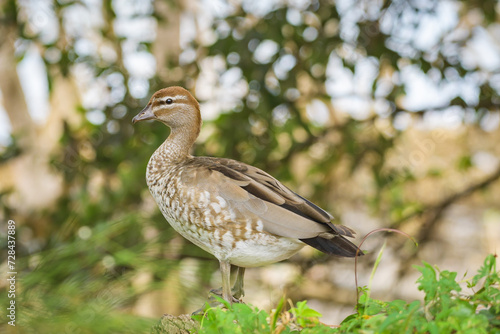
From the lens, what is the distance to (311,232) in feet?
5.97

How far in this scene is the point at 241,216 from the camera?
190 cm

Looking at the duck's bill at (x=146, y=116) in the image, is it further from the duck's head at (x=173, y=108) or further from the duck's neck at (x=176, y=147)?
the duck's neck at (x=176, y=147)

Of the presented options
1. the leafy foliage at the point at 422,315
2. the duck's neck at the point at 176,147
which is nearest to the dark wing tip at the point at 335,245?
the leafy foliage at the point at 422,315

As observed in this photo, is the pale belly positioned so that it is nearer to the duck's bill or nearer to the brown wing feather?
the brown wing feather

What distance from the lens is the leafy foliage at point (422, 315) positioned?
126 centimetres

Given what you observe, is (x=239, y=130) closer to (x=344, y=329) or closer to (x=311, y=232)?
(x=311, y=232)

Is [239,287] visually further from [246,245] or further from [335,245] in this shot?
[335,245]

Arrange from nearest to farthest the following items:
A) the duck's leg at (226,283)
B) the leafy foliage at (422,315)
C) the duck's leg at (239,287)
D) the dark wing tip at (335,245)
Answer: the leafy foliage at (422,315) → the dark wing tip at (335,245) → the duck's leg at (226,283) → the duck's leg at (239,287)

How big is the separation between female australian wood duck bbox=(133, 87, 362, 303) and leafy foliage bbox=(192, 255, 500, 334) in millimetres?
350

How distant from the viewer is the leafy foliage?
4.14 feet

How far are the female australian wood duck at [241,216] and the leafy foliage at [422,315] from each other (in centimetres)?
35

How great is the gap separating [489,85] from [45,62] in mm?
2893

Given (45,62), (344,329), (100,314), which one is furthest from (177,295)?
(45,62)

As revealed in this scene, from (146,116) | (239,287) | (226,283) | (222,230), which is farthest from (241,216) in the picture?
(146,116)
